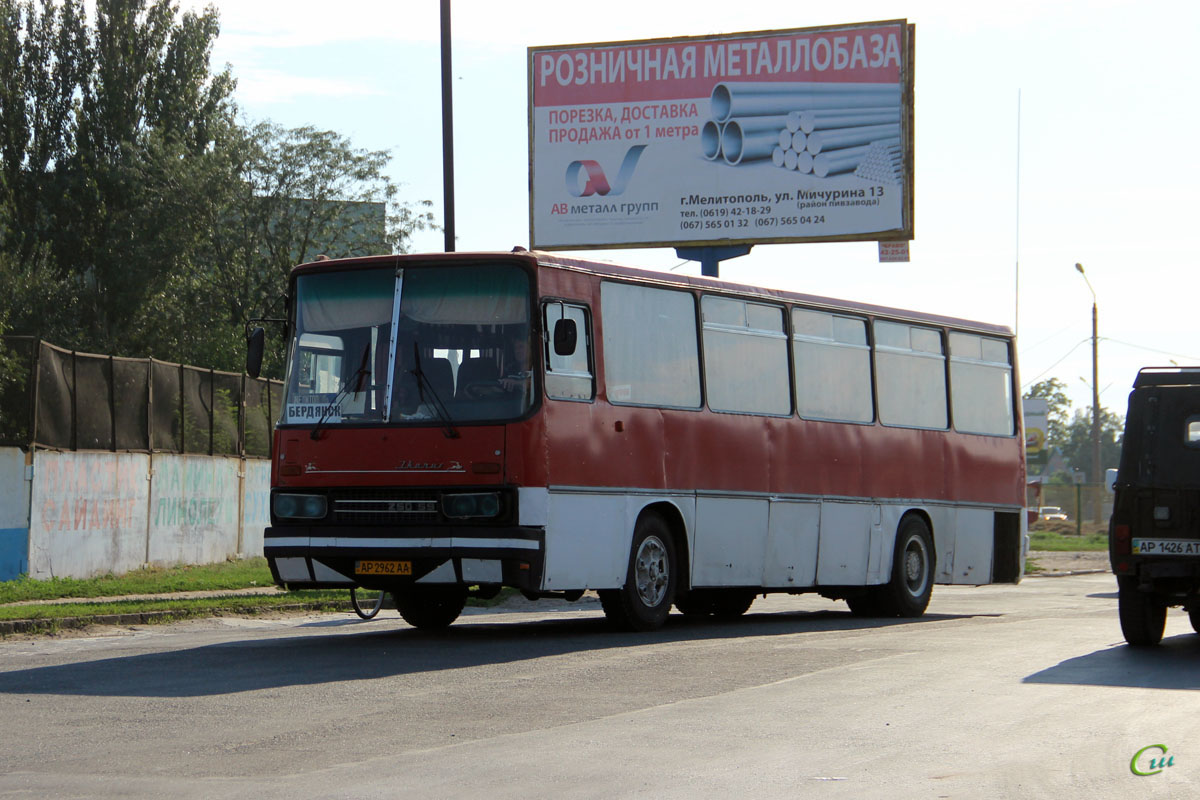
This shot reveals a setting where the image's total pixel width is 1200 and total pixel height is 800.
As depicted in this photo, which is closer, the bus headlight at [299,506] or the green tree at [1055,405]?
the bus headlight at [299,506]

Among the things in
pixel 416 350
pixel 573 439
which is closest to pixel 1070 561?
pixel 573 439

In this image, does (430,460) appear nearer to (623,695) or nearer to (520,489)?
(520,489)

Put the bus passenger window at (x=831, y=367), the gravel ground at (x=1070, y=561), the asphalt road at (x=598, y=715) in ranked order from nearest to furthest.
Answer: the asphalt road at (x=598, y=715)
the bus passenger window at (x=831, y=367)
the gravel ground at (x=1070, y=561)

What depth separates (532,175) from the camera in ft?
101

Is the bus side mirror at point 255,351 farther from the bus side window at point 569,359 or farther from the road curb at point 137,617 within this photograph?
the road curb at point 137,617


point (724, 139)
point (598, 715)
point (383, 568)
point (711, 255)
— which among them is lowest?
point (598, 715)

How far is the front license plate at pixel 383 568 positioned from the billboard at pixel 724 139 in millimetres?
16758

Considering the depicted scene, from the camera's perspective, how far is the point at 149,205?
54750 mm

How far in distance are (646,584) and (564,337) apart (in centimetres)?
269

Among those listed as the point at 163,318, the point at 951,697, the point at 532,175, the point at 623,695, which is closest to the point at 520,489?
the point at 623,695

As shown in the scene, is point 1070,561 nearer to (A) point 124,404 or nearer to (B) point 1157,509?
(A) point 124,404

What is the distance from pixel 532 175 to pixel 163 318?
2688 centimetres

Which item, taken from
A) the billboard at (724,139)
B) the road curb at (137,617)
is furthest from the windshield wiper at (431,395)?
the billboard at (724,139)

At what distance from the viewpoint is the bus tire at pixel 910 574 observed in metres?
19.4
